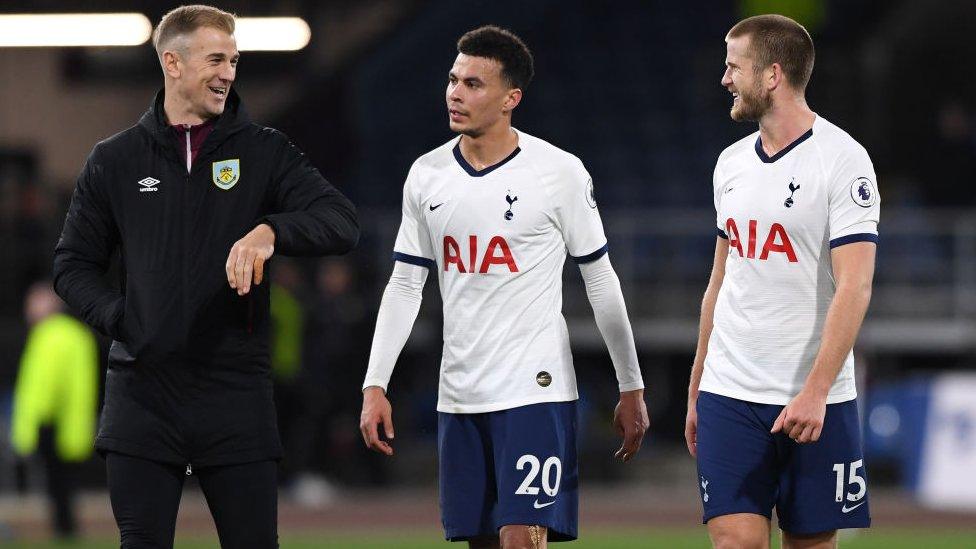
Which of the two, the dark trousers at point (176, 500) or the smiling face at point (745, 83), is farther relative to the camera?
the smiling face at point (745, 83)

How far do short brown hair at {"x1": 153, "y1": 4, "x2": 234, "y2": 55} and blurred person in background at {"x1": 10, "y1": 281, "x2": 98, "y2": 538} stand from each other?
6963mm

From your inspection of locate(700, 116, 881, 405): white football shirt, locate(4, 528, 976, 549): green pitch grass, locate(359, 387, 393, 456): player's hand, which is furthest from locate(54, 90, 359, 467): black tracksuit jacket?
locate(4, 528, 976, 549): green pitch grass

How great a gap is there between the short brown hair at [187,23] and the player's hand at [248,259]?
79 cm

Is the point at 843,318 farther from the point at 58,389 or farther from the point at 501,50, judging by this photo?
the point at 58,389

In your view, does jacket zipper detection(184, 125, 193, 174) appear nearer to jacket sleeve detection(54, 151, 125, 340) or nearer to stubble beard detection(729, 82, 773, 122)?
jacket sleeve detection(54, 151, 125, 340)

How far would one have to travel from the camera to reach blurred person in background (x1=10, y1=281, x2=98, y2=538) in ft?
38.9

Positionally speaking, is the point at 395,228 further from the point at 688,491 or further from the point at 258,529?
the point at 258,529

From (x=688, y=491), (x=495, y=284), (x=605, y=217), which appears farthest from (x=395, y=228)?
(x=495, y=284)

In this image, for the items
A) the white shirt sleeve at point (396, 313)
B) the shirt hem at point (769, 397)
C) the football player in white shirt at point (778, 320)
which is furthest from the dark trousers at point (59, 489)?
the shirt hem at point (769, 397)

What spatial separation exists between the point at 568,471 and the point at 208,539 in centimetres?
635

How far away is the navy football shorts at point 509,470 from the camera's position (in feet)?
19.5

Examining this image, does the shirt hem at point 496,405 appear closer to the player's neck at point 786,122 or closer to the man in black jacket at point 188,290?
the man in black jacket at point 188,290

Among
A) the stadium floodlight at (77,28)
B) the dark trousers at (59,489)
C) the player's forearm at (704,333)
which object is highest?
the stadium floodlight at (77,28)

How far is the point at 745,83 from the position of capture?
5.70m
